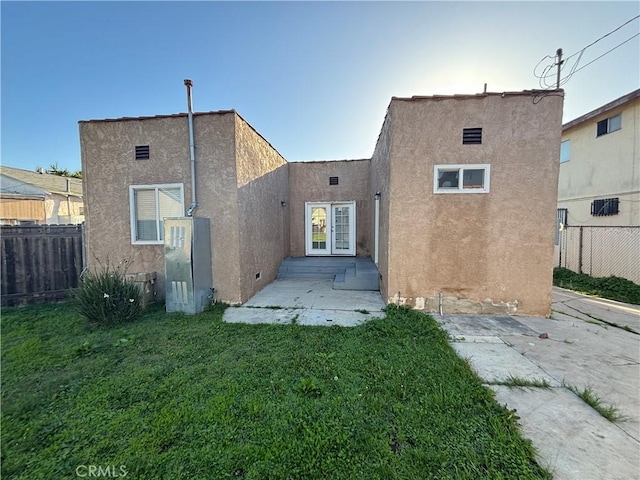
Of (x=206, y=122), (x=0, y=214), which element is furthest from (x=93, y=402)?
(x=0, y=214)

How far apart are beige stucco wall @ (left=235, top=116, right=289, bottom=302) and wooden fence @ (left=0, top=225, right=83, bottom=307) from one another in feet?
14.1

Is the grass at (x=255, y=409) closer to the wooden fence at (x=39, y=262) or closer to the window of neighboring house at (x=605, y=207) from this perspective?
the wooden fence at (x=39, y=262)

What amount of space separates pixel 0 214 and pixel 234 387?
18210mm

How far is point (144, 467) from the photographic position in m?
1.71

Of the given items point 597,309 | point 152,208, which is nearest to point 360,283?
point 597,309

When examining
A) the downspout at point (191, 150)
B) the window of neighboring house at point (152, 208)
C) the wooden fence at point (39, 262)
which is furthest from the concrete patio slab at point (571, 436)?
the wooden fence at point (39, 262)

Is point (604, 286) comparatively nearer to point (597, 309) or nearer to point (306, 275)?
point (597, 309)

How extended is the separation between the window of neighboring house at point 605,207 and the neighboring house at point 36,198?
24555mm

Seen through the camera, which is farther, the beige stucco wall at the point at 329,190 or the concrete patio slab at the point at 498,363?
the beige stucco wall at the point at 329,190

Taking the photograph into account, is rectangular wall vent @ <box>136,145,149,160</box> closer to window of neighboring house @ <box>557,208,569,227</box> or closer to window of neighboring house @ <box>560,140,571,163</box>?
window of neighboring house @ <box>557,208,569,227</box>

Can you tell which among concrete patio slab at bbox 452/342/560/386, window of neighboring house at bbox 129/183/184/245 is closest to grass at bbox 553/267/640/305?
concrete patio slab at bbox 452/342/560/386

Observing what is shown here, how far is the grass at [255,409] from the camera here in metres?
1.74

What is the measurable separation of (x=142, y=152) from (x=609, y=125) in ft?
50.9

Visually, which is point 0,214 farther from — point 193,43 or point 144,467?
point 144,467
